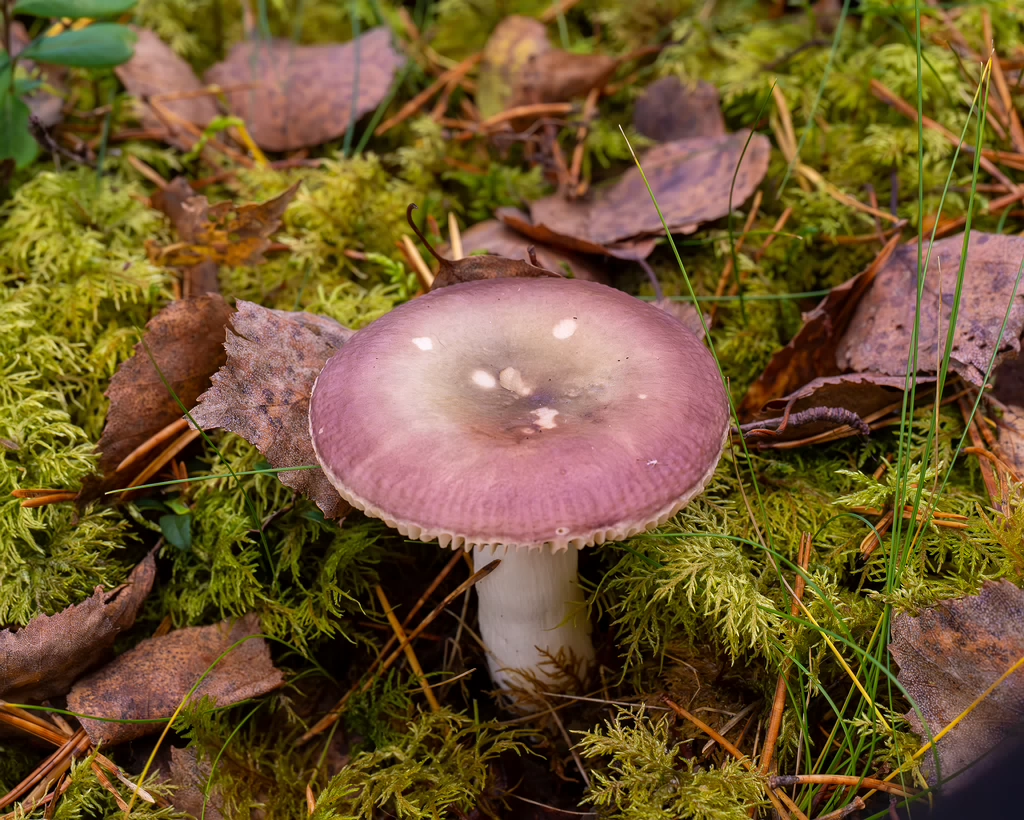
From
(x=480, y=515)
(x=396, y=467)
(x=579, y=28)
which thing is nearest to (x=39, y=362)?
(x=396, y=467)

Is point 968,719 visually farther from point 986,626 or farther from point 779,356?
point 779,356

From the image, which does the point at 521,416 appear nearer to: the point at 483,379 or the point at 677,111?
the point at 483,379

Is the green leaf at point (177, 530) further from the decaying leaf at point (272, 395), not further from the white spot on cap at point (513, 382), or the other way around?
the white spot on cap at point (513, 382)

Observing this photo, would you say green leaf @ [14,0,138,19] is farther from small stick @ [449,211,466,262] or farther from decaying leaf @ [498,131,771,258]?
decaying leaf @ [498,131,771,258]

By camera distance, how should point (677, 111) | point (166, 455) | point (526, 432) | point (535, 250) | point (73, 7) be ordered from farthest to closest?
point (677, 111), point (535, 250), point (73, 7), point (166, 455), point (526, 432)

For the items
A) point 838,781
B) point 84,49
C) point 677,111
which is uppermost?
point 84,49

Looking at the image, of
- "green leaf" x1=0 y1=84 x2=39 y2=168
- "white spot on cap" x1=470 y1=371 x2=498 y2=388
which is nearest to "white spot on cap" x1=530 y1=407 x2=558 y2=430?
"white spot on cap" x1=470 y1=371 x2=498 y2=388

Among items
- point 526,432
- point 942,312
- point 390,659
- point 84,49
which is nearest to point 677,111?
point 942,312
